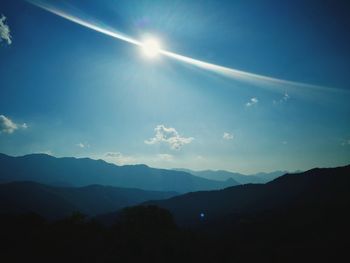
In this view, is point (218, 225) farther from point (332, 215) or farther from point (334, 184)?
point (334, 184)

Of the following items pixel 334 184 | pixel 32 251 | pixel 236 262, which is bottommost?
pixel 236 262

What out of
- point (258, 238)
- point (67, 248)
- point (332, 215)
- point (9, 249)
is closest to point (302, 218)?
point (332, 215)

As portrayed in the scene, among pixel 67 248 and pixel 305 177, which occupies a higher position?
pixel 305 177

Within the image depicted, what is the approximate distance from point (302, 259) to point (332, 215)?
150 feet

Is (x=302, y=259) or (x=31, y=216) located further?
(x=31, y=216)

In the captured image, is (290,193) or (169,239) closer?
(169,239)

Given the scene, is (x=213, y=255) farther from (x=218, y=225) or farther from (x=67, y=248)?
(x=218, y=225)

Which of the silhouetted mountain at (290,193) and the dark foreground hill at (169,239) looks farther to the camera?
the silhouetted mountain at (290,193)

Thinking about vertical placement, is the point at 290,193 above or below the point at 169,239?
above

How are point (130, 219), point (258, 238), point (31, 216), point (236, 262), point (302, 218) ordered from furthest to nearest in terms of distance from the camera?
point (302, 218) → point (258, 238) → point (31, 216) → point (130, 219) → point (236, 262)

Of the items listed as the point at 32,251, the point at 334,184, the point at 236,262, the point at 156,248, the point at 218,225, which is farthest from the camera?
the point at 334,184

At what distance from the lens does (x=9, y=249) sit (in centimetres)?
3647

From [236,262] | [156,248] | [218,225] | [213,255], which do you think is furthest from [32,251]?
[218,225]

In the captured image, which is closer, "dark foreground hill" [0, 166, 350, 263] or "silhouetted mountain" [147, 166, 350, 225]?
"dark foreground hill" [0, 166, 350, 263]
